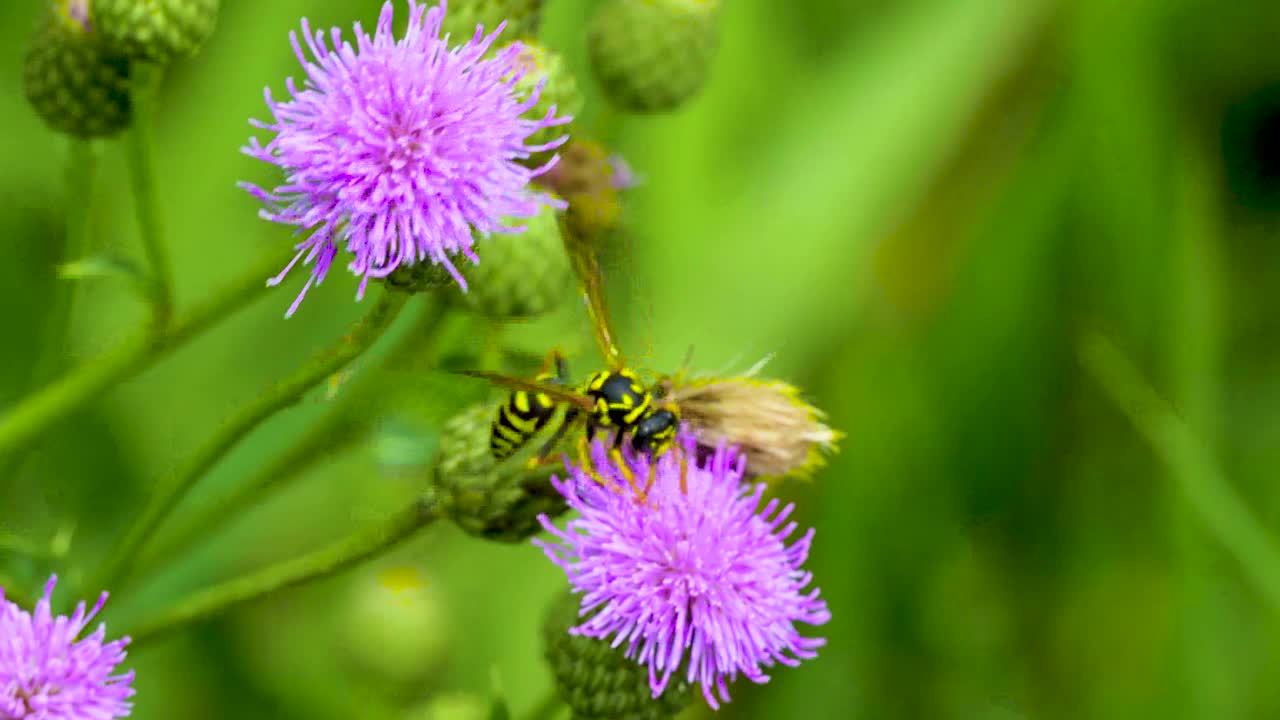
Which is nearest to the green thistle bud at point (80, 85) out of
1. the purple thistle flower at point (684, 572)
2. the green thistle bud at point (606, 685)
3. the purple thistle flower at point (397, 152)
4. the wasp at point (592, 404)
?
the purple thistle flower at point (397, 152)

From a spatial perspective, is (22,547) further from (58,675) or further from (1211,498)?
(1211,498)

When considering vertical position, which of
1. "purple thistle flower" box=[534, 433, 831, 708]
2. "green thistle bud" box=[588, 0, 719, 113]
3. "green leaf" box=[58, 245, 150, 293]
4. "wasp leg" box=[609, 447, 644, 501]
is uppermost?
"green thistle bud" box=[588, 0, 719, 113]

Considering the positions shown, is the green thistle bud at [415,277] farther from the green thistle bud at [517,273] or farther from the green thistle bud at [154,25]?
the green thistle bud at [154,25]

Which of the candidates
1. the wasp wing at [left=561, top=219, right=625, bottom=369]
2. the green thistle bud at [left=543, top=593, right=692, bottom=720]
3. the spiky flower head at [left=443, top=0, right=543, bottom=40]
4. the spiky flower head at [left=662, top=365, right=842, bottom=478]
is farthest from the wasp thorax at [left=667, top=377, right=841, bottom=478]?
the spiky flower head at [left=443, top=0, right=543, bottom=40]

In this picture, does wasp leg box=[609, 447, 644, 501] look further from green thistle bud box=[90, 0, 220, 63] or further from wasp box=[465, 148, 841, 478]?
green thistle bud box=[90, 0, 220, 63]

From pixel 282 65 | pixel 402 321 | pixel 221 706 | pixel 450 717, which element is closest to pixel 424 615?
pixel 450 717

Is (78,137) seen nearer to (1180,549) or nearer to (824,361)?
(824,361)
